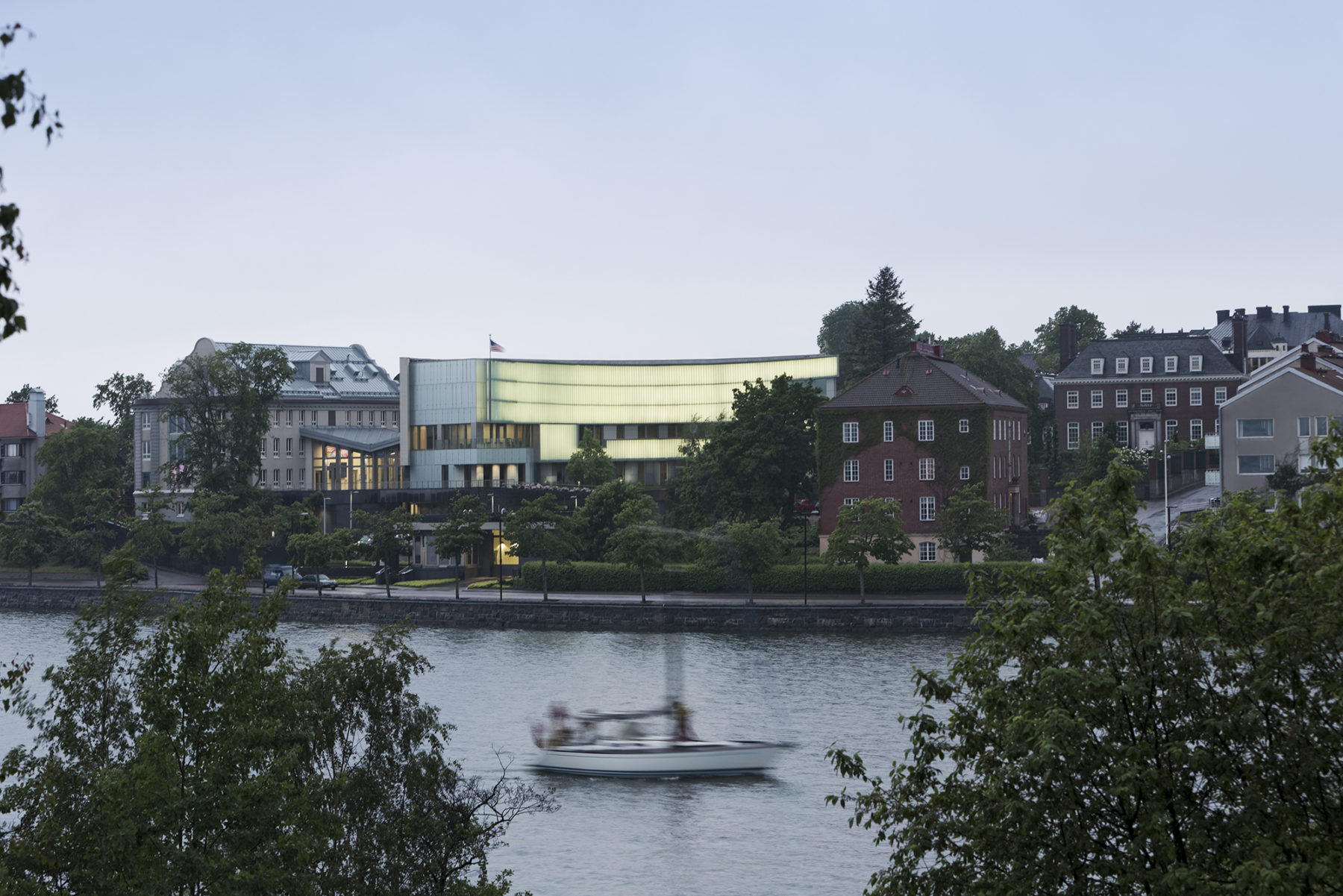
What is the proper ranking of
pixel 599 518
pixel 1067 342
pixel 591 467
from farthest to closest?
pixel 1067 342 < pixel 591 467 < pixel 599 518

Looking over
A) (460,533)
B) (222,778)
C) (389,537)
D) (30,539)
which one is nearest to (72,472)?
(30,539)

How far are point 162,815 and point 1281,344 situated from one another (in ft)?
450

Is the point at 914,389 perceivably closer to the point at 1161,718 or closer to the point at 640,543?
the point at 640,543

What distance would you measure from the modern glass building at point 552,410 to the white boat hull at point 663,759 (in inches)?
2605

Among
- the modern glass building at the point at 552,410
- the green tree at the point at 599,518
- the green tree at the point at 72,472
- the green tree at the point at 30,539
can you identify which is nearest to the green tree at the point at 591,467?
the modern glass building at the point at 552,410

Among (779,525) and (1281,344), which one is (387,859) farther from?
(1281,344)

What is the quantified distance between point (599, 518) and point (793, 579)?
15635 millimetres

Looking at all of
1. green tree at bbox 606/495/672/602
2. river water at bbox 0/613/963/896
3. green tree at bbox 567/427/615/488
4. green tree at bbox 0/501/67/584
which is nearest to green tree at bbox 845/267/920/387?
green tree at bbox 567/427/615/488

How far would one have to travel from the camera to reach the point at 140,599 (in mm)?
22000

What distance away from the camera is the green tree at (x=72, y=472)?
120 m

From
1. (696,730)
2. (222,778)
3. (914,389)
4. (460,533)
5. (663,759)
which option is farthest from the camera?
(460,533)

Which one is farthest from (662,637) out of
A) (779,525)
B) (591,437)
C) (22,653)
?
(591,437)

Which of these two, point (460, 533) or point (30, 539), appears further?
point (30, 539)

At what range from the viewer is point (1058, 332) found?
182250mm
